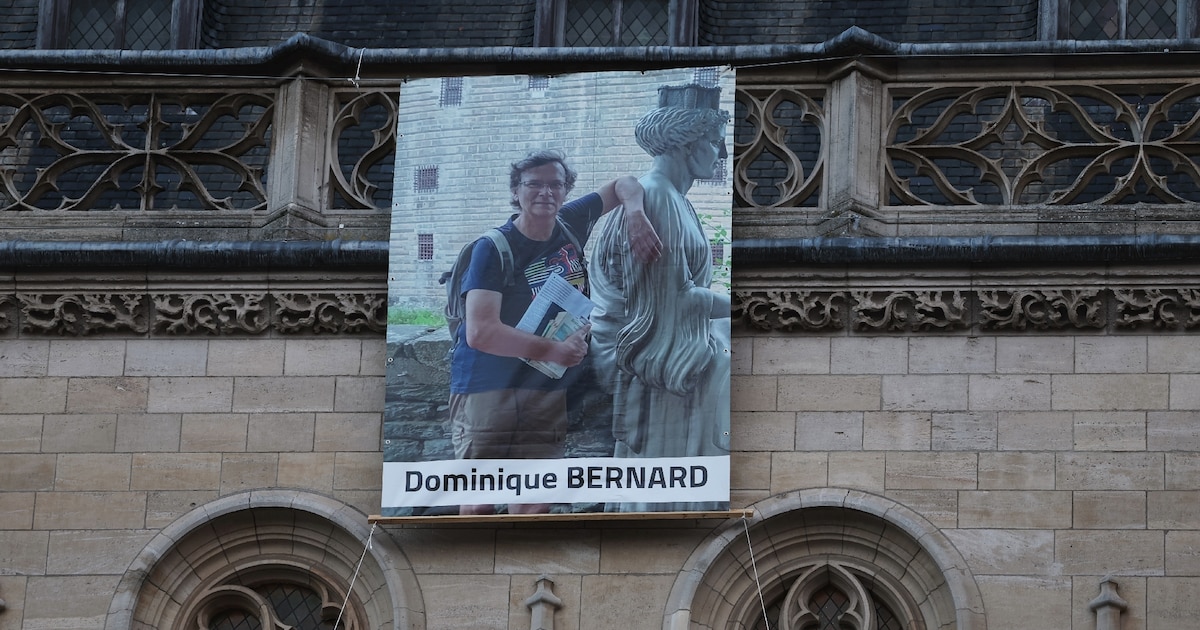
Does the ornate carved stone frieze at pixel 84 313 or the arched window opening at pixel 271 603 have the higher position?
the ornate carved stone frieze at pixel 84 313

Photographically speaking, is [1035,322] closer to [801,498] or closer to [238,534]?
[801,498]

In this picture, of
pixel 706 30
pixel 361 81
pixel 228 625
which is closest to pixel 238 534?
pixel 228 625

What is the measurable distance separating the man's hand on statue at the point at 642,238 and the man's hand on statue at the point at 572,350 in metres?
0.55

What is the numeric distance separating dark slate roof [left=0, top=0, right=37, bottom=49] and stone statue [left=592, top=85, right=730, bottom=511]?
4369 millimetres

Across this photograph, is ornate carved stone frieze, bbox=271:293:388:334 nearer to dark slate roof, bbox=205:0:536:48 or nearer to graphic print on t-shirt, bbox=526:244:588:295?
graphic print on t-shirt, bbox=526:244:588:295

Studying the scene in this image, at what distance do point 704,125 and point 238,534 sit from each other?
3.45 metres

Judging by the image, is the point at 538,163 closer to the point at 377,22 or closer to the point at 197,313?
the point at 197,313

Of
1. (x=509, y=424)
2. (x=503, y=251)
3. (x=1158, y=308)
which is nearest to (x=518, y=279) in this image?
(x=503, y=251)

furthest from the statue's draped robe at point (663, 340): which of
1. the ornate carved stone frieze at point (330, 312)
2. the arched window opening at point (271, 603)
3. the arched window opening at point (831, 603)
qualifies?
the arched window opening at point (271, 603)

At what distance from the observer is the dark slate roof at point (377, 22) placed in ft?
57.5

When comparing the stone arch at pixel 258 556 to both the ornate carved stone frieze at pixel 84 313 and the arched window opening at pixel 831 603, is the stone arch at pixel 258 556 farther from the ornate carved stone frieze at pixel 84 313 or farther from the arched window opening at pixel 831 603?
the arched window opening at pixel 831 603

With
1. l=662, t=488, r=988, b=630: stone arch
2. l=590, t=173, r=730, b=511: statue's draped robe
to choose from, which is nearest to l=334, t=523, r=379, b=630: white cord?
l=590, t=173, r=730, b=511: statue's draped robe

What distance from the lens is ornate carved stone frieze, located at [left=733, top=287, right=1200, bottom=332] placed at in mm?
15289

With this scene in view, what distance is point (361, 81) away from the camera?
648 inches
